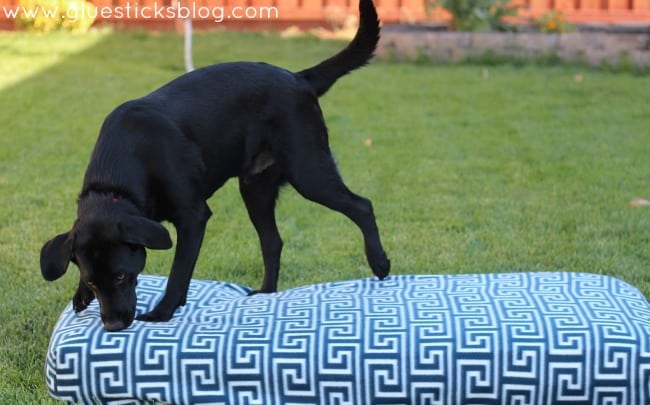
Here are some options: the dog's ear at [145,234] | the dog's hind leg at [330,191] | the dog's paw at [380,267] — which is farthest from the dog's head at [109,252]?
the dog's paw at [380,267]

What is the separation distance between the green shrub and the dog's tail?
8.68m

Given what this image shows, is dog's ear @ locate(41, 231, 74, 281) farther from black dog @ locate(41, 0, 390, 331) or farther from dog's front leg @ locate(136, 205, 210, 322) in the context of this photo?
dog's front leg @ locate(136, 205, 210, 322)

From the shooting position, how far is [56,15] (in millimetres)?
11891

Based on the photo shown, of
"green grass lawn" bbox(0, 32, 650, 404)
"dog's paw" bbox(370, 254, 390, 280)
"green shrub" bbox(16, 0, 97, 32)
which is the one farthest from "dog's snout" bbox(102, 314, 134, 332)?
"green shrub" bbox(16, 0, 97, 32)

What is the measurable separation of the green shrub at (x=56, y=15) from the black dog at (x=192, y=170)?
28.7ft

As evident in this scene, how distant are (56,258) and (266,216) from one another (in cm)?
119

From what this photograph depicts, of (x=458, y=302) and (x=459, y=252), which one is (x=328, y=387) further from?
(x=459, y=252)

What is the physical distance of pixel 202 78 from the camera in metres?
3.44

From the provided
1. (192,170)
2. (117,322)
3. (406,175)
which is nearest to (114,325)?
(117,322)

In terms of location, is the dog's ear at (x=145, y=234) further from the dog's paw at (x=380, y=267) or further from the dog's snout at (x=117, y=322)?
the dog's paw at (x=380, y=267)

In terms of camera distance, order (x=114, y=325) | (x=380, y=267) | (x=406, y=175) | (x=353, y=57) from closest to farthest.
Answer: (x=114, y=325) → (x=380, y=267) → (x=353, y=57) → (x=406, y=175)

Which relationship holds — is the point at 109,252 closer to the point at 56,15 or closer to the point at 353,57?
the point at 353,57

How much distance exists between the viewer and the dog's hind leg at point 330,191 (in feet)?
11.4

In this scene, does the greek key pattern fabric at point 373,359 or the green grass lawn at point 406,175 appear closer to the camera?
the greek key pattern fabric at point 373,359
